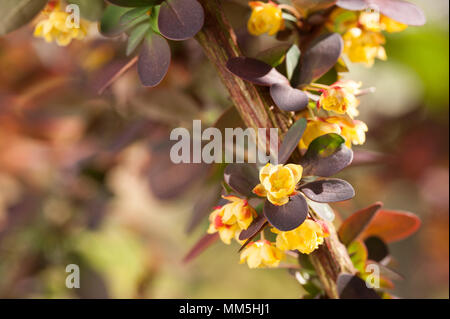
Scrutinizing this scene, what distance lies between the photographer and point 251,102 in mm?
371

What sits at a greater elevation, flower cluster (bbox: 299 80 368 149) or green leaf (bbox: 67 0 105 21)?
green leaf (bbox: 67 0 105 21)

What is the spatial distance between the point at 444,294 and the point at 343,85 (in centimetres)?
66

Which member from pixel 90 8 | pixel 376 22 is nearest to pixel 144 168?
pixel 90 8

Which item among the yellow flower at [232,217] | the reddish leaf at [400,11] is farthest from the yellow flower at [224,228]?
the reddish leaf at [400,11]

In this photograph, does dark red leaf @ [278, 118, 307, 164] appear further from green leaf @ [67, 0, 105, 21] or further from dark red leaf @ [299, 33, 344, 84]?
green leaf @ [67, 0, 105, 21]

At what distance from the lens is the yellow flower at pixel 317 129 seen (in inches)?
13.7

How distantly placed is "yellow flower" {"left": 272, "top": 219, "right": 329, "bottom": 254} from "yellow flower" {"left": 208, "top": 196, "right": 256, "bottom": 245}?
3cm

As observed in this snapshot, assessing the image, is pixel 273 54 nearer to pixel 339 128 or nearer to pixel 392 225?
pixel 339 128

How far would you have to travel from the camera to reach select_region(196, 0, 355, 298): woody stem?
1.20 feet

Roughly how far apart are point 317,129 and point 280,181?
6 cm

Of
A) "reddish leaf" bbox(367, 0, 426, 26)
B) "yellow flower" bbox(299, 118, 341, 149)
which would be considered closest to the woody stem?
"yellow flower" bbox(299, 118, 341, 149)

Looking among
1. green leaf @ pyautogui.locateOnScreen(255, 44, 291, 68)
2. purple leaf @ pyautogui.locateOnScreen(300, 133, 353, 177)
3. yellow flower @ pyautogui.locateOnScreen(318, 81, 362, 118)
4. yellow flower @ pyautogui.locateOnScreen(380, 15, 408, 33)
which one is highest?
yellow flower @ pyautogui.locateOnScreen(380, 15, 408, 33)
